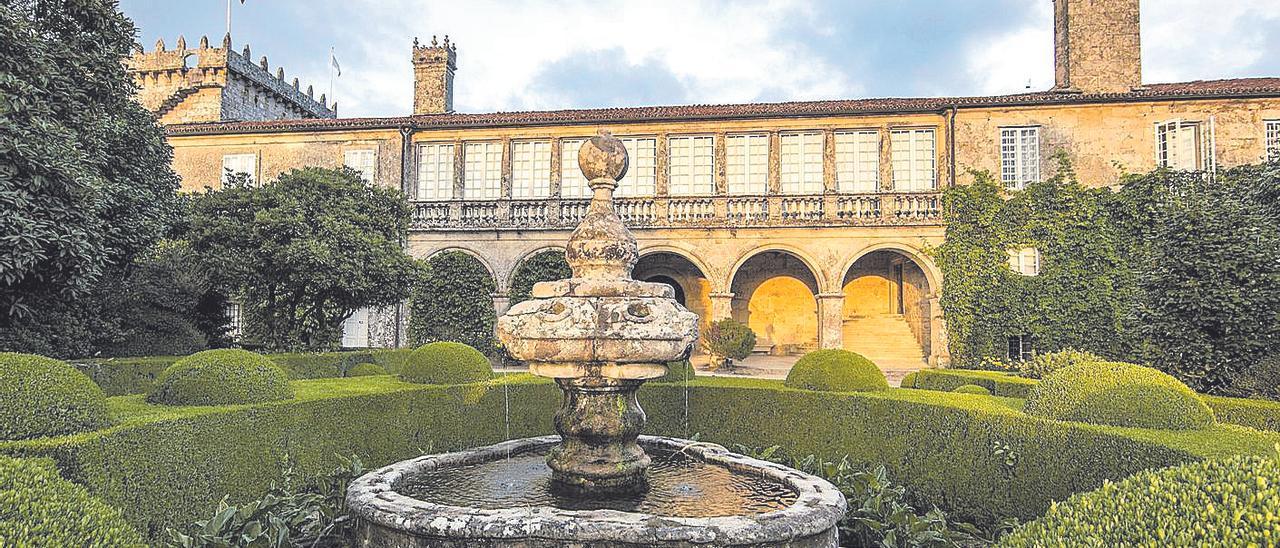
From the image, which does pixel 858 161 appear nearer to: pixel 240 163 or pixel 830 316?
pixel 830 316

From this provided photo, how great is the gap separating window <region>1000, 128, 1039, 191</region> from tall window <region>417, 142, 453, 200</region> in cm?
1581

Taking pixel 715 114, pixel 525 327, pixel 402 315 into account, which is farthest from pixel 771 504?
pixel 402 315

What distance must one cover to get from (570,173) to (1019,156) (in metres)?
12.5

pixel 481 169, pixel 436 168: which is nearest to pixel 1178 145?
pixel 481 169

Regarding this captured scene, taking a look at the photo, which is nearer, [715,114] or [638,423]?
[638,423]

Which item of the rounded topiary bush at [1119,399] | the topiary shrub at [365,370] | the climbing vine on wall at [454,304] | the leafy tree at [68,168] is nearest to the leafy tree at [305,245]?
the leafy tree at [68,168]

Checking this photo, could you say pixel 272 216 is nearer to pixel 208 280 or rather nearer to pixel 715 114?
pixel 208 280

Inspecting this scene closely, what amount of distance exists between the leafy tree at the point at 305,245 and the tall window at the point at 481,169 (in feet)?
19.3

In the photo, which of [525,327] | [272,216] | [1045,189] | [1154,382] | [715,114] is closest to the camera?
[525,327]

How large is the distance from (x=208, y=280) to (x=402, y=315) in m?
7.50

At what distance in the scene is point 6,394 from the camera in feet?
16.8

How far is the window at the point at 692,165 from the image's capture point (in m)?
22.7

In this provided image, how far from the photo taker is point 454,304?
23188 mm

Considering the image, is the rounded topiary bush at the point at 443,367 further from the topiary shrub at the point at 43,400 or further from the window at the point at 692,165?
the window at the point at 692,165
